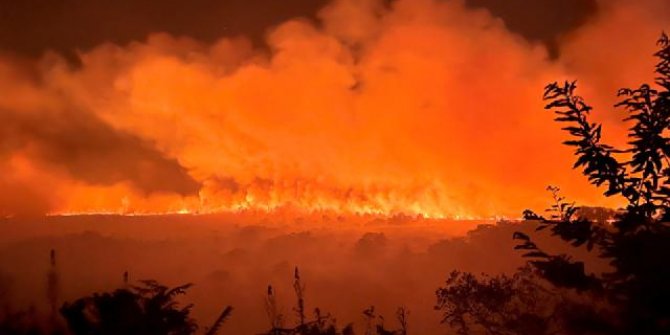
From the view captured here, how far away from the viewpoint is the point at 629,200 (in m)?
8.40

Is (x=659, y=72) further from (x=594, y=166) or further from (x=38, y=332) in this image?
(x=38, y=332)

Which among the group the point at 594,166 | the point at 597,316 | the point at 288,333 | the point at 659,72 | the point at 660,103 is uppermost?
the point at 659,72

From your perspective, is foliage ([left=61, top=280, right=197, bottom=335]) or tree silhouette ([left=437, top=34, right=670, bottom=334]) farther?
foliage ([left=61, top=280, right=197, bottom=335])

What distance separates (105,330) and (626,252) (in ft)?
39.9

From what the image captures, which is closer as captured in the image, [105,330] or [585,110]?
[585,110]

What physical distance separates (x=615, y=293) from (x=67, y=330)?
507 inches

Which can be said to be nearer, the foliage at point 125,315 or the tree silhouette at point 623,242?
the tree silhouette at point 623,242

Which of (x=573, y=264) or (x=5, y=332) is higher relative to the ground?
(x=573, y=264)

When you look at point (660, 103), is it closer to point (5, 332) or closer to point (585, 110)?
point (585, 110)

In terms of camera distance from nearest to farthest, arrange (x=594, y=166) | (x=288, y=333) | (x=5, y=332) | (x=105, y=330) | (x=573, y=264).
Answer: (x=573, y=264), (x=594, y=166), (x=105, y=330), (x=5, y=332), (x=288, y=333)

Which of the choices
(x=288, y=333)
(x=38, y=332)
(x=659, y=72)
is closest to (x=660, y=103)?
(x=659, y=72)

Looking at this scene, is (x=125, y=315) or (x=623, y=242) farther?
(x=125, y=315)

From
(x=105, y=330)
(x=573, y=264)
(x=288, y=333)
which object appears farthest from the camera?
(x=288, y=333)

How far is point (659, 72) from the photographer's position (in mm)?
8617
